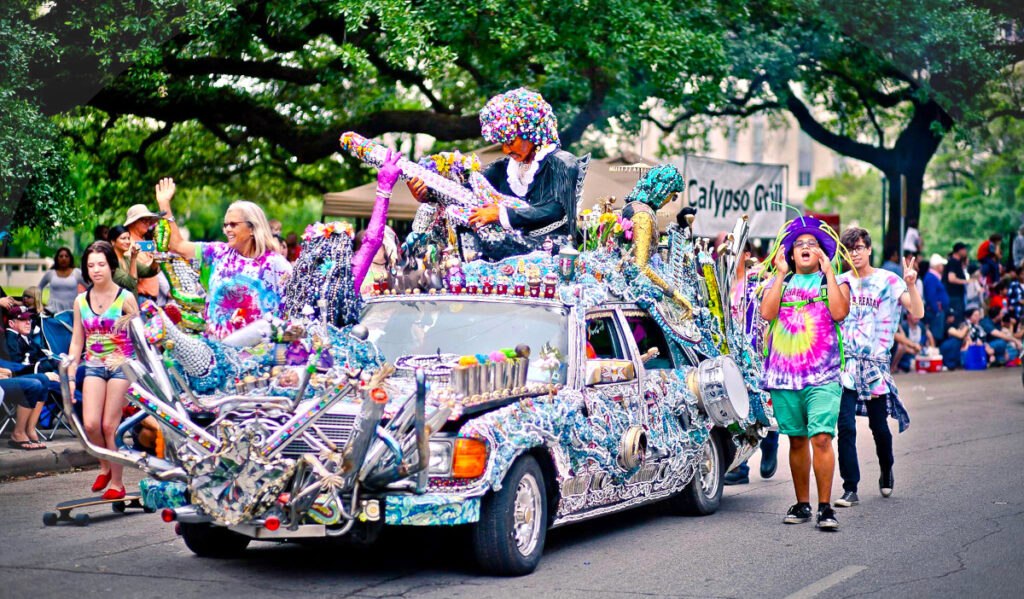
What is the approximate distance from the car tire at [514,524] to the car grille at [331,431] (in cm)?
79

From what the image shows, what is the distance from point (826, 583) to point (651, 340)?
2305mm

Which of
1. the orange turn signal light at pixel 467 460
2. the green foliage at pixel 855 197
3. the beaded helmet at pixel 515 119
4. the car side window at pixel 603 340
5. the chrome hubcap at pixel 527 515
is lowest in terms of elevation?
the chrome hubcap at pixel 527 515

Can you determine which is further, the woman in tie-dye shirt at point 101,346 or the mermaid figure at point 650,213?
the woman in tie-dye shirt at point 101,346

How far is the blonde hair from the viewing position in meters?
7.95

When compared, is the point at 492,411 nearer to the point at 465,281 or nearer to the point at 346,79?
the point at 465,281

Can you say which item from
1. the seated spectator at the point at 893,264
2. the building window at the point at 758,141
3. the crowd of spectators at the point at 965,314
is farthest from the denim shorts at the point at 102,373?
the building window at the point at 758,141

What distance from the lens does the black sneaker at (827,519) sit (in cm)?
833

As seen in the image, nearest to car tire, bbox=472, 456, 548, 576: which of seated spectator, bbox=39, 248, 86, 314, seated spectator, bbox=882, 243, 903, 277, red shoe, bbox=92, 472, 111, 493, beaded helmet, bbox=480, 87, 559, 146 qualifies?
beaded helmet, bbox=480, 87, 559, 146

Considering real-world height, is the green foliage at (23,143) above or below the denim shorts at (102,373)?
above

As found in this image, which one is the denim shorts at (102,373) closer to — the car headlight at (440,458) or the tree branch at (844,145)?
the car headlight at (440,458)

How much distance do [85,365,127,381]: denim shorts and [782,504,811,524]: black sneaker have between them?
4739mm

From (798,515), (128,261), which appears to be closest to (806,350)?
(798,515)

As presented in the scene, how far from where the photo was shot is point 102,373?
892cm

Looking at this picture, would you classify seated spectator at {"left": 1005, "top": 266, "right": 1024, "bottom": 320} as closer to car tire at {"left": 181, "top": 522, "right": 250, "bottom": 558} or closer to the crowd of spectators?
the crowd of spectators
